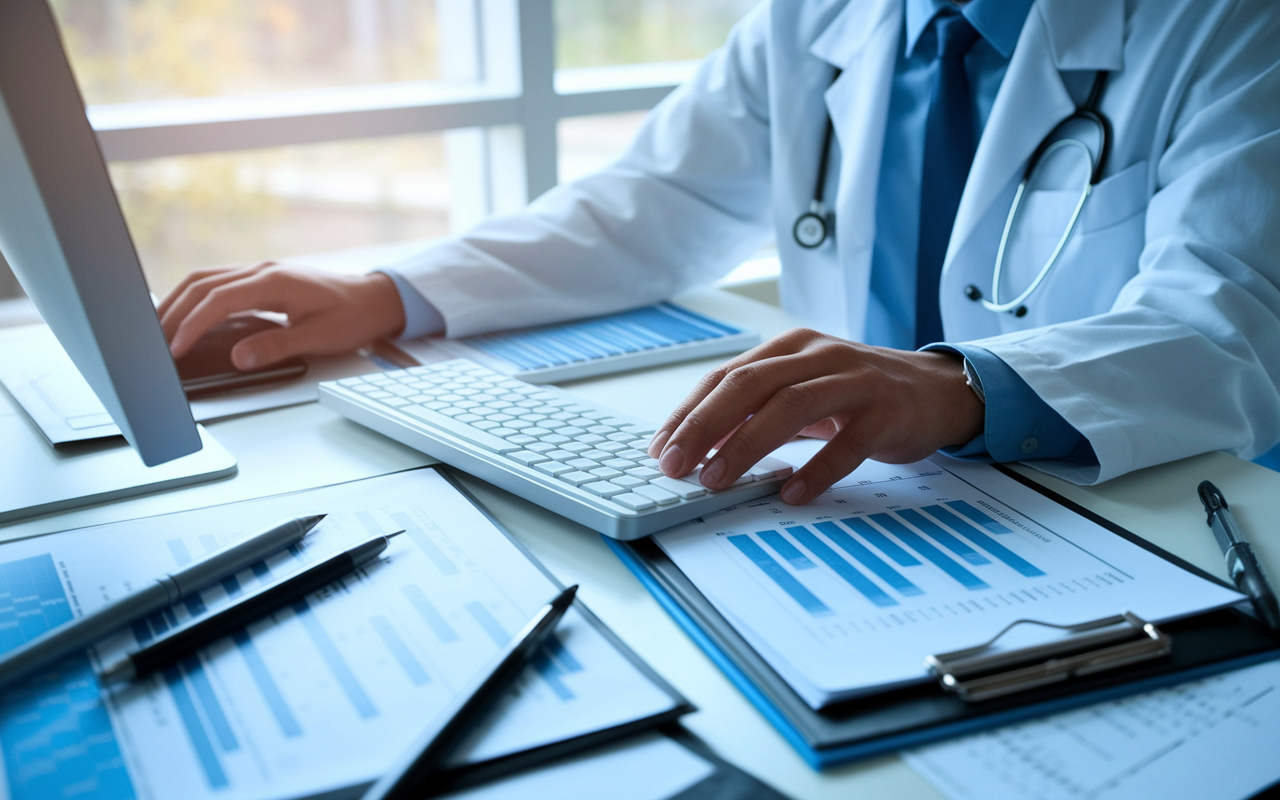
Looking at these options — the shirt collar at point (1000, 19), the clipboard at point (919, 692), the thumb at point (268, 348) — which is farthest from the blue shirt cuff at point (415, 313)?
the shirt collar at point (1000, 19)

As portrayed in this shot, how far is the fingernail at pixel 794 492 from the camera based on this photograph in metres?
0.64

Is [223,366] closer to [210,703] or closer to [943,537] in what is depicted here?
[210,703]

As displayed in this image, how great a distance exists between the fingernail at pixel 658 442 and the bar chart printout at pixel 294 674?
122mm

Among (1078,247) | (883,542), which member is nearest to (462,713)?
(883,542)

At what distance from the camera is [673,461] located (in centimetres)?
63

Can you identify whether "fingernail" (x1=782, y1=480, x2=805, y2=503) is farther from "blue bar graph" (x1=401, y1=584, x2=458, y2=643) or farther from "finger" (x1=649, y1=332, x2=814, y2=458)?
"blue bar graph" (x1=401, y1=584, x2=458, y2=643)

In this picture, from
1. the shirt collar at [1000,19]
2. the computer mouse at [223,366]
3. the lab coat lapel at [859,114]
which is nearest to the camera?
the computer mouse at [223,366]

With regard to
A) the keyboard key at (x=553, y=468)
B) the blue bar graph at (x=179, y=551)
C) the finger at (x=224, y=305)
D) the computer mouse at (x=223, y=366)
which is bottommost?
the computer mouse at (x=223, y=366)

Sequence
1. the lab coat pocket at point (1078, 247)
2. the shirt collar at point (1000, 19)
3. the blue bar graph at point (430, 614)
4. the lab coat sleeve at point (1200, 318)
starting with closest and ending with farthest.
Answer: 1. the blue bar graph at point (430, 614)
2. the lab coat sleeve at point (1200, 318)
3. the lab coat pocket at point (1078, 247)
4. the shirt collar at point (1000, 19)

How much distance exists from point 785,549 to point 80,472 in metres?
0.52

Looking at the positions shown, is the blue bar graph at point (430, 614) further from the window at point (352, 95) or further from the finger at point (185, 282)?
the window at point (352, 95)

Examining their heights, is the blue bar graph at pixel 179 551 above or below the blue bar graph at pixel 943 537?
below

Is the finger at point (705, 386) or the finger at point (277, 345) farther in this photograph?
the finger at point (277, 345)

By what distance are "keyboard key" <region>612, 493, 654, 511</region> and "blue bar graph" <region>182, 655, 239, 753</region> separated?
0.24m
